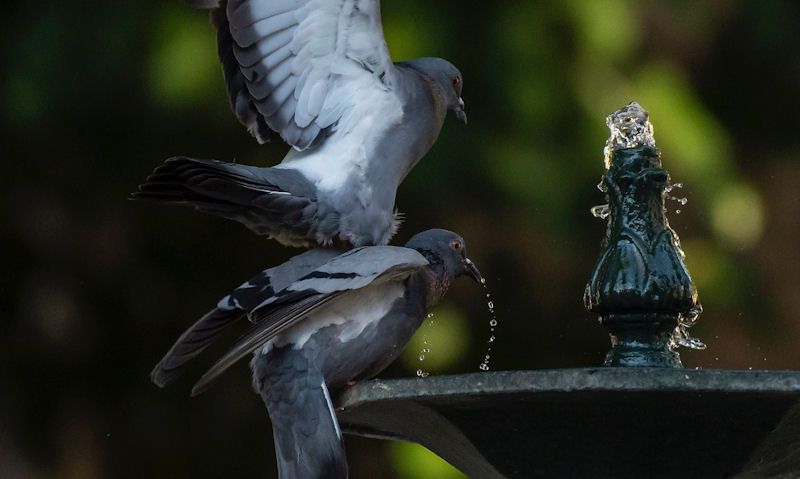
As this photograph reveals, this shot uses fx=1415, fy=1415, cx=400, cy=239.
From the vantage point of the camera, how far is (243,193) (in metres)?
2.43

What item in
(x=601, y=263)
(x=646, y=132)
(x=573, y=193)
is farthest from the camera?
(x=573, y=193)

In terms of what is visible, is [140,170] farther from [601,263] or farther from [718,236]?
[601,263]

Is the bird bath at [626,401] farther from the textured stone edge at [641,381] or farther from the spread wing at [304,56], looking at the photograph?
the spread wing at [304,56]

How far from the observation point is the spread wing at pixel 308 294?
89.6 inches

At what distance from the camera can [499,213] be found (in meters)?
3.99

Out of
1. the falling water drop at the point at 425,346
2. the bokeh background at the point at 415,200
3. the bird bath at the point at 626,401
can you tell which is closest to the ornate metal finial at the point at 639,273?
the bird bath at the point at 626,401

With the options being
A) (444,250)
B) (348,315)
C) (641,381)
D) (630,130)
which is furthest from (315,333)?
(641,381)

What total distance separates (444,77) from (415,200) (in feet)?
2.76

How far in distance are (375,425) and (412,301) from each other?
12.1 inches

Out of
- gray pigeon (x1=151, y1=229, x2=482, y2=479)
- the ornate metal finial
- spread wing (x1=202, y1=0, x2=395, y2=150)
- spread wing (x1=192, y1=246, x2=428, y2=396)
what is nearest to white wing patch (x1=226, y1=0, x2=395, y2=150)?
spread wing (x1=202, y1=0, x2=395, y2=150)

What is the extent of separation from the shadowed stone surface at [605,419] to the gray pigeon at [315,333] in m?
0.18

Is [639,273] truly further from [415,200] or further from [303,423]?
[415,200]

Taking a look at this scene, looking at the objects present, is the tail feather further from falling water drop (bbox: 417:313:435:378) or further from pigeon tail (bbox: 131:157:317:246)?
falling water drop (bbox: 417:313:435:378)

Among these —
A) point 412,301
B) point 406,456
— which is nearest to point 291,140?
point 412,301
